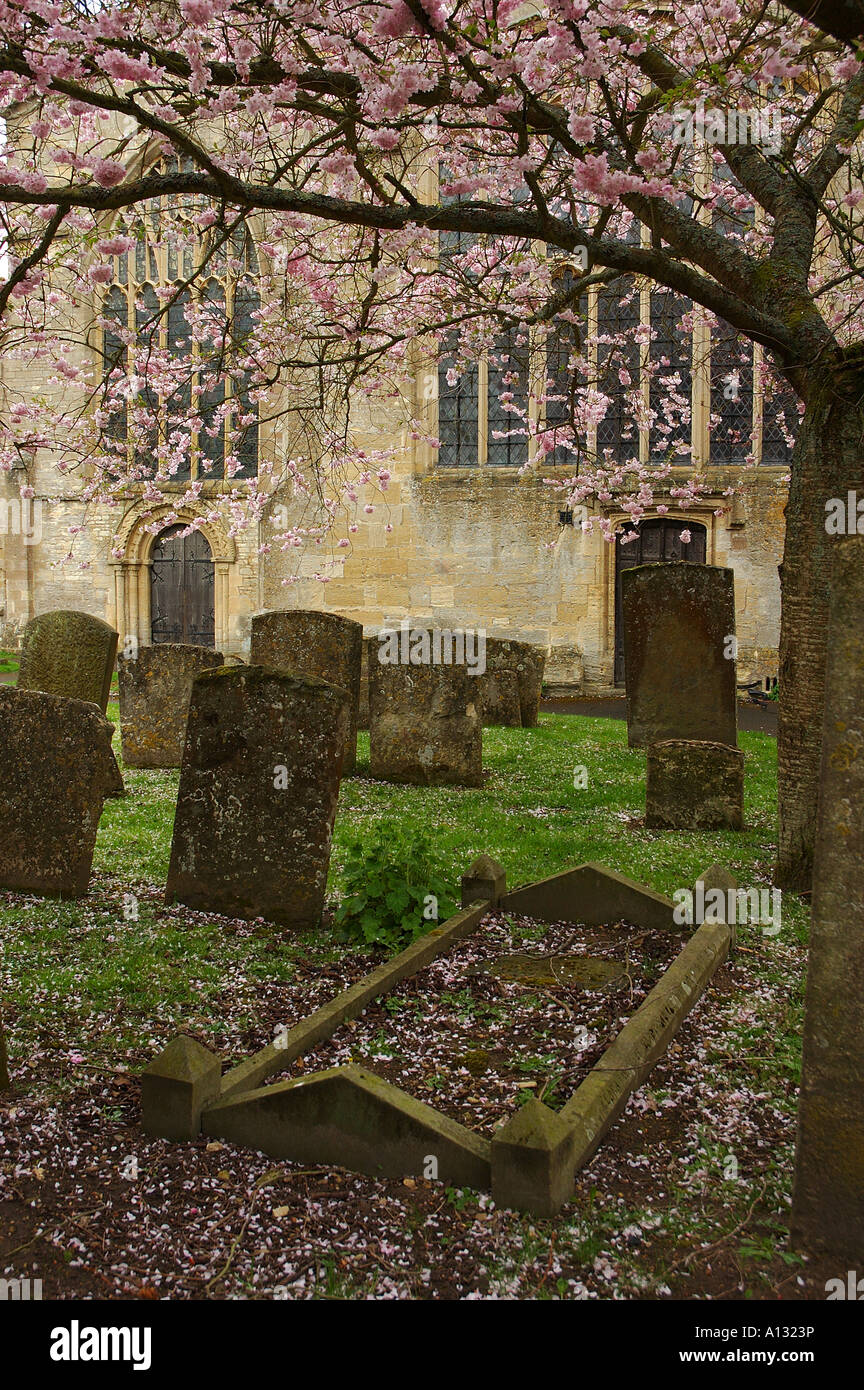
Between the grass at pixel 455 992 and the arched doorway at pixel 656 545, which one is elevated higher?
the arched doorway at pixel 656 545

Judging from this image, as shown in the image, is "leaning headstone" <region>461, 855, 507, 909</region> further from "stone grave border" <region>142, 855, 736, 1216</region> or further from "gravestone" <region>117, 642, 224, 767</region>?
"gravestone" <region>117, 642, 224, 767</region>

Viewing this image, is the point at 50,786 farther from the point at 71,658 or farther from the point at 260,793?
the point at 71,658

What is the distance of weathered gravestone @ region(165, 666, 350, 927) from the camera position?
17.7ft

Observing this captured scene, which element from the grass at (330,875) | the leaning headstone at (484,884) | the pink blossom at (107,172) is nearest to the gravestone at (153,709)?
the grass at (330,875)

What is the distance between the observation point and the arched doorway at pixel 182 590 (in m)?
20.1

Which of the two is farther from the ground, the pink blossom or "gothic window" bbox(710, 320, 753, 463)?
"gothic window" bbox(710, 320, 753, 463)

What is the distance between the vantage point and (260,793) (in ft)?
18.0

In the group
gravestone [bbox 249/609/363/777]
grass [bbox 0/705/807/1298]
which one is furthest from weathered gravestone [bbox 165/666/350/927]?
gravestone [bbox 249/609/363/777]

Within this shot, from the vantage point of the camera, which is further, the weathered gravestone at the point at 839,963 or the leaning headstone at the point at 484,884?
the leaning headstone at the point at 484,884

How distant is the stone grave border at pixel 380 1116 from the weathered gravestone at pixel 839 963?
731 mm

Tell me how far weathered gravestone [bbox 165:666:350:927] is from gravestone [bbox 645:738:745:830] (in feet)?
10.7

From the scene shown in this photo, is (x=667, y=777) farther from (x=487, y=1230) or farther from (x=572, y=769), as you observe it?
(x=487, y=1230)

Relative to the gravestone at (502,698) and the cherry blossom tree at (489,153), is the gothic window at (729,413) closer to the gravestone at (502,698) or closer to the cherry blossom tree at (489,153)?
the gravestone at (502,698)

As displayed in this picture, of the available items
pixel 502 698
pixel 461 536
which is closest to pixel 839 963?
pixel 502 698
